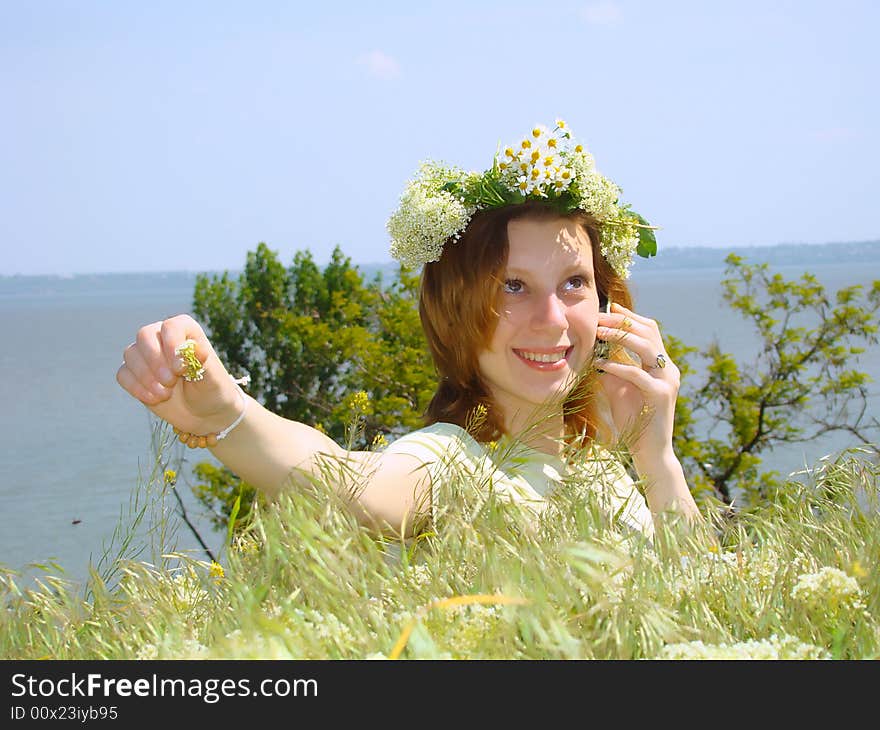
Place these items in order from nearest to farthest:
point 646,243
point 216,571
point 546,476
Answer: point 216,571
point 546,476
point 646,243

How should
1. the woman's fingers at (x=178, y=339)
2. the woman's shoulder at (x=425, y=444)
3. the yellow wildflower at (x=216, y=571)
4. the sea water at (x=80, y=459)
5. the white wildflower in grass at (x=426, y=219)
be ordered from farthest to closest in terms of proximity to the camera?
the sea water at (x=80, y=459)
the white wildflower in grass at (x=426, y=219)
the woman's shoulder at (x=425, y=444)
the woman's fingers at (x=178, y=339)
the yellow wildflower at (x=216, y=571)

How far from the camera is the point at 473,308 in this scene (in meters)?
2.66

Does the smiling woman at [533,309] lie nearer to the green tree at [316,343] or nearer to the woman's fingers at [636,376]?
the woman's fingers at [636,376]

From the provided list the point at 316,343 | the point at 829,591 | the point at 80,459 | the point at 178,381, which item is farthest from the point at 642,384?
the point at 80,459

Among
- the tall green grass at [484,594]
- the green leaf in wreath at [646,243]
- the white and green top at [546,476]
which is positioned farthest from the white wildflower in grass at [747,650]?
the green leaf in wreath at [646,243]

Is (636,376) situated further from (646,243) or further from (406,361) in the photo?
(406,361)

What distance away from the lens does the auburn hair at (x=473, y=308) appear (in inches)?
105

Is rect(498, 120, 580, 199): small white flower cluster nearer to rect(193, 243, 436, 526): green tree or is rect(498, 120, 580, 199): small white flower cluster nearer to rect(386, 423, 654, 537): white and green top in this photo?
rect(386, 423, 654, 537): white and green top

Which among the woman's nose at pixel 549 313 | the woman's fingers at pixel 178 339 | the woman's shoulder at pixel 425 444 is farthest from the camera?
the woman's nose at pixel 549 313

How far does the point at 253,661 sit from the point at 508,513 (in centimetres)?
49

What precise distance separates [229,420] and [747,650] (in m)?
1.05

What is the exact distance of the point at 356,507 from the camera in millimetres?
1433

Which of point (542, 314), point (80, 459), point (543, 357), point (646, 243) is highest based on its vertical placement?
point (646, 243)
